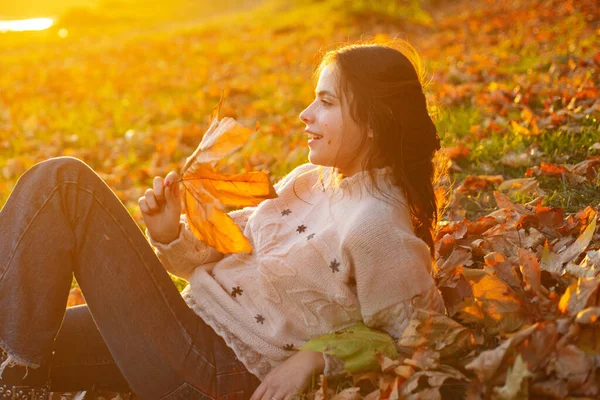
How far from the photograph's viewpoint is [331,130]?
6.89 ft

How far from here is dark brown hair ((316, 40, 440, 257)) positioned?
6.87 feet

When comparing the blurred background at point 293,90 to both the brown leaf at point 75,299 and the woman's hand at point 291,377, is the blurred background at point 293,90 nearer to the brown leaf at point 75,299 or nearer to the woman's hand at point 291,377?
the brown leaf at point 75,299

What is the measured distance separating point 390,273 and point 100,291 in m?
0.97

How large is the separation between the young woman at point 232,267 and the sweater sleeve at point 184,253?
0.01 meters

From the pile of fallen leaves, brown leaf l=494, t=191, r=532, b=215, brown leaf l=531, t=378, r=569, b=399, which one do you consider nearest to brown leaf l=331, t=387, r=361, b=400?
the pile of fallen leaves

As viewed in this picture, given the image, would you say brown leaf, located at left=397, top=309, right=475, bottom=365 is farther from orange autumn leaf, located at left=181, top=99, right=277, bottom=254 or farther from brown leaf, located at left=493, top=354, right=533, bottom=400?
orange autumn leaf, located at left=181, top=99, right=277, bottom=254

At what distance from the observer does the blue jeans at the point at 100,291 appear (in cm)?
203

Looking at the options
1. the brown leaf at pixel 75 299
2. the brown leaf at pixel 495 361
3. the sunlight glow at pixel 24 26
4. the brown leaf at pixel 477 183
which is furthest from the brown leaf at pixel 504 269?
the sunlight glow at pixel 24 26

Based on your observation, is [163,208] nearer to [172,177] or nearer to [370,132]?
[172,177]

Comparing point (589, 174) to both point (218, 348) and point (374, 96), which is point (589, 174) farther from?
point (218, 348)

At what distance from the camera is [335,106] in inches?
83.1

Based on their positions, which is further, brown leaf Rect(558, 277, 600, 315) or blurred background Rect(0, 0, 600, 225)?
blurred background Rect(0, 0, 600, 225)

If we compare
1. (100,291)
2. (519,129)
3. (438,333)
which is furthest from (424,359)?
(519,129)

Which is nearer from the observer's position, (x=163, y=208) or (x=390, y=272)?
(x=390, y=272)
